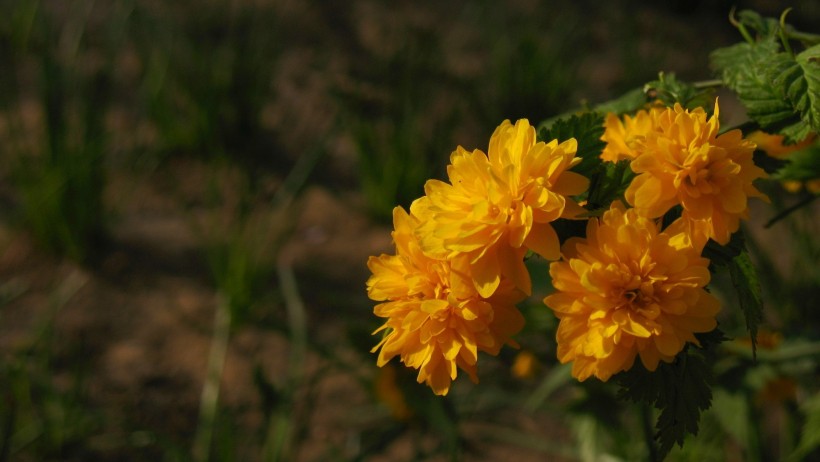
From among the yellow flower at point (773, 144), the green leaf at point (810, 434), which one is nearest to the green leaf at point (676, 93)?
the yellow flower at point (773, 144)

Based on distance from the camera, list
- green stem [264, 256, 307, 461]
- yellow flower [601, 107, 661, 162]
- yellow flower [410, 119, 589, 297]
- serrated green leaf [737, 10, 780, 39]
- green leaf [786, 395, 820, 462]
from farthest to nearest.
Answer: green stem [264, 256, 307, 461]
green leaf [786, 395, 820, 462]
serrated green leaf [737, 10, 780, 39]
yellow flower [601, 107, 661, 162]
yellow flower [410, 119, 589, 297]

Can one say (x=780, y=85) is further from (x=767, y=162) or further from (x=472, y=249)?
(x=472, y=249)

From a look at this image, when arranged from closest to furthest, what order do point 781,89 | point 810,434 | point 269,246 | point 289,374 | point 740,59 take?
point 781,89 → point 740,59 → point 810,434 → point 289,374 → point 269,246

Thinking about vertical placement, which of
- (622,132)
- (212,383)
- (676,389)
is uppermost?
(622,132)

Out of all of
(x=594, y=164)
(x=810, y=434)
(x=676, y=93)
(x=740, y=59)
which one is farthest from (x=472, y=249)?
(x=810, y=434)

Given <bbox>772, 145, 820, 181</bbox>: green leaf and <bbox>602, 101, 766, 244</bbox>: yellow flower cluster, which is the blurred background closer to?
<bbox>772, 145, 820, 181</bbox>: green leaf

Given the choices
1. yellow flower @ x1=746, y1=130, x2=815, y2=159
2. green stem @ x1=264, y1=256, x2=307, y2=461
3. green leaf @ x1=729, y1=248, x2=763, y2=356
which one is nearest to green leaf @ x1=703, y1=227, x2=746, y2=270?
green leaf @ x1=729, y1=248, x2=763, y2=356

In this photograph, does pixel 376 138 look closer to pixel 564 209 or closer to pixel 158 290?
pixel 158 290

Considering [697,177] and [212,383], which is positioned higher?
[697,177]
